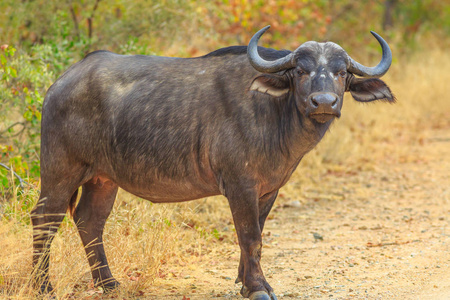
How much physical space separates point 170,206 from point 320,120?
263 centimetres

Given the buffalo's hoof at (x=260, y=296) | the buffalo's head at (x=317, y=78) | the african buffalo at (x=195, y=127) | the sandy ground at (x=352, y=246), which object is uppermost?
the buffalo's head at (x=317, y=78)

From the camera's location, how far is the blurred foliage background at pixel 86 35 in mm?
6160

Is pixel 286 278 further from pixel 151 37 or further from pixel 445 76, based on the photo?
pixel 445 76

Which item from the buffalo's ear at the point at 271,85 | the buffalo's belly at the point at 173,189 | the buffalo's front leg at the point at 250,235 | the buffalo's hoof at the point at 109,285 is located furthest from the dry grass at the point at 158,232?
the buffalo's ear at the point at 271,85

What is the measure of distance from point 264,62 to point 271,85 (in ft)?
0.61

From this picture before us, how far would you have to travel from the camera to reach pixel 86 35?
825cm

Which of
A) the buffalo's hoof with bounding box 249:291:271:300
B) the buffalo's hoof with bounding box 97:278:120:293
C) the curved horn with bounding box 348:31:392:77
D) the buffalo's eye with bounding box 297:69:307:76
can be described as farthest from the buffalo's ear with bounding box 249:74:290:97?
the buffalo's hoof with bounding box 97:278:120:293

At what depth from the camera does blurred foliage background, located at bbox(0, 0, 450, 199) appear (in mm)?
6160

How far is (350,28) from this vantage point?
48.9ft

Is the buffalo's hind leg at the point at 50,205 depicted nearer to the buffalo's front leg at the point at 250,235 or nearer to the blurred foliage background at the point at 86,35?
the blurred foliage background at the point at 86,35

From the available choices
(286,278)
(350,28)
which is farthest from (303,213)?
(350,28)

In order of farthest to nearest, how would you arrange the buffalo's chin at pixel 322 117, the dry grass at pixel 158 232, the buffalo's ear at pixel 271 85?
the dry grass at pixel 158 232
the buffalo's ear at pixel 271 85
the buffalo's chin at pixel 322 117

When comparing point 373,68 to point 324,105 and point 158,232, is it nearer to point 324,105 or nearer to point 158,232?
point 324,105

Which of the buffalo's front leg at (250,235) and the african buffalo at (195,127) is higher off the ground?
the african buffalo at (195,127)
